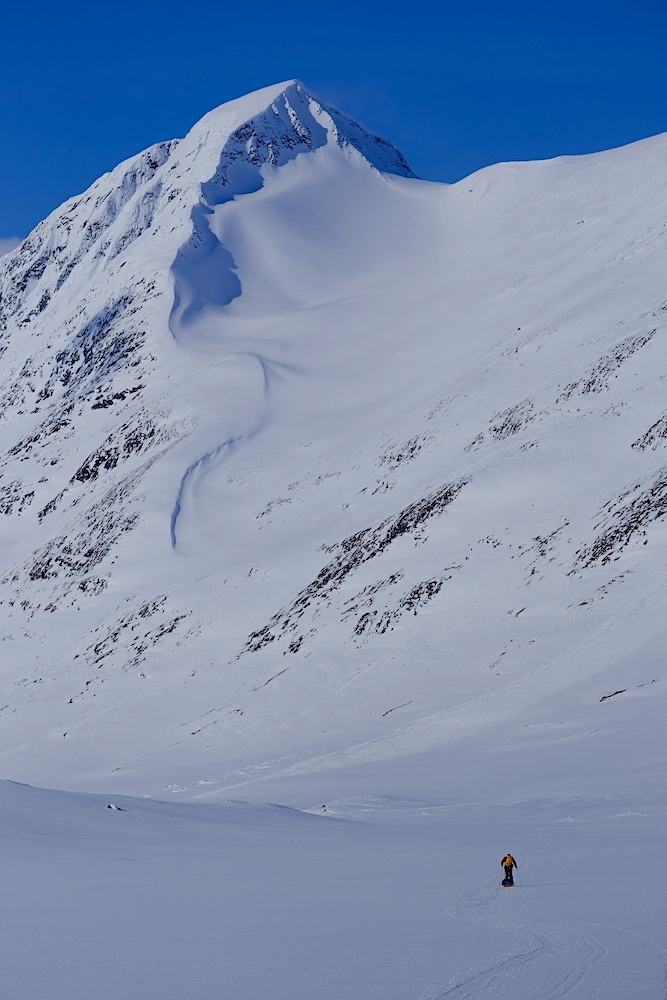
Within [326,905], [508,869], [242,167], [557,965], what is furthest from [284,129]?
[557,965]

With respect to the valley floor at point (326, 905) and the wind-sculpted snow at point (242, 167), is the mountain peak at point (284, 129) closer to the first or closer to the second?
the wind-sculpted snow at point (242, 167)

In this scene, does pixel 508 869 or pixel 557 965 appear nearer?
pixel 557 965

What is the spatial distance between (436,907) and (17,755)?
4529 cm

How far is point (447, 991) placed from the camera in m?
11.5

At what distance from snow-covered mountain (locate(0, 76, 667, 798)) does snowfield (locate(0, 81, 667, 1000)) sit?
32 centimetres

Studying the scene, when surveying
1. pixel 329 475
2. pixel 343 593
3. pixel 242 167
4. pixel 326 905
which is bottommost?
pixel 326 905

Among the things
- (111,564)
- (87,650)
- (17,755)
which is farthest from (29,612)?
(17,755)

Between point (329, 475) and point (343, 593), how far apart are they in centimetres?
1979

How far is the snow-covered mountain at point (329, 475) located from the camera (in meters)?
47.3

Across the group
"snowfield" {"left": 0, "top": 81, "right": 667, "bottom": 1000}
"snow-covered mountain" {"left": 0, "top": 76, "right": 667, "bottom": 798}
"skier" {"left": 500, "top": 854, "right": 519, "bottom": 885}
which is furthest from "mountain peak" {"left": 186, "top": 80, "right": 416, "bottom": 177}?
"skier" {"left": 500, "top": 854, "right": 519, "bottom": 885}

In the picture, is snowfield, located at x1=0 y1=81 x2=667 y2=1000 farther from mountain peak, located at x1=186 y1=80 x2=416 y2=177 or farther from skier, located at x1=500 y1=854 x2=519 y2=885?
mountain peak, located at x1=186 y1=80 x2=416 y2=177

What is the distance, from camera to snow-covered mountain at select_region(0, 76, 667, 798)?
47312 mm

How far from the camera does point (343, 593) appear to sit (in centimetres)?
5709

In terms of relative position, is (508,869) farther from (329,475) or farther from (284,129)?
(284,129)
